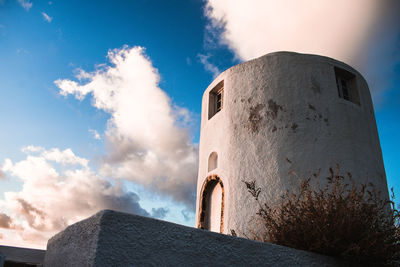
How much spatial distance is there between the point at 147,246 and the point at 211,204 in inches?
247

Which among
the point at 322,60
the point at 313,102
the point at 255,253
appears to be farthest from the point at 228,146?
the point at 255,253

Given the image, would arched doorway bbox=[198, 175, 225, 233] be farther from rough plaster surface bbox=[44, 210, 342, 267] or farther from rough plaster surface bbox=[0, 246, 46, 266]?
rough plaster surface bbox=[44, 210, 342, 267]

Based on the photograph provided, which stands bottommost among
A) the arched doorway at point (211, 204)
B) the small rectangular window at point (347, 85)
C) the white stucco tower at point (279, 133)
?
the arched doorway at point (211, 204)

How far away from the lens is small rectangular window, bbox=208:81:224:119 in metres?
9.77

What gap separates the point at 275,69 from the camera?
8.34m

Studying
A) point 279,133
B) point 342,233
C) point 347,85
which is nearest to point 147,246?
point 342,233

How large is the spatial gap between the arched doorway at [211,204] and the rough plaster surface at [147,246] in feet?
16.5

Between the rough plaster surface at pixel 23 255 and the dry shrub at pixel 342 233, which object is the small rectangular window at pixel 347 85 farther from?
the rough plaster surface at pixel 23 255

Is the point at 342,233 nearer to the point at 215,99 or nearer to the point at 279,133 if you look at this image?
the point at 279,133

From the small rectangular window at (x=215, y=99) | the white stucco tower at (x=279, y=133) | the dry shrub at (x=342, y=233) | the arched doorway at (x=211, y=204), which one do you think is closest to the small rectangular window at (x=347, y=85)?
the white stucco tower at (x=279, y=133)

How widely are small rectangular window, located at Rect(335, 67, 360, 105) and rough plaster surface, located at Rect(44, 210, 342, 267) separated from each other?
6.97 m

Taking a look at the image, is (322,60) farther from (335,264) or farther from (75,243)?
(75,243)

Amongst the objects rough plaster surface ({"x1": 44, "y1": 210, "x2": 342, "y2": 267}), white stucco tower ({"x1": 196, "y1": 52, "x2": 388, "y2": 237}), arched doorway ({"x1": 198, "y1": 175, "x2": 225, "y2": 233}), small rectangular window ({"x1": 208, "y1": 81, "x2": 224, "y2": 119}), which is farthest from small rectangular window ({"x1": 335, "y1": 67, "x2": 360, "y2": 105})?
rough plaster surface ({"x1": 44, "y1": 210, "x2": 342, "y2": 267})

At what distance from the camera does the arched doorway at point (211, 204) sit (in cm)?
823
